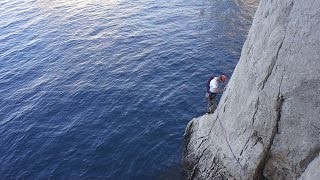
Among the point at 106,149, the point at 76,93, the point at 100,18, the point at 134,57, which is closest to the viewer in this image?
the point at 106,149

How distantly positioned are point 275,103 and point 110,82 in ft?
72.9

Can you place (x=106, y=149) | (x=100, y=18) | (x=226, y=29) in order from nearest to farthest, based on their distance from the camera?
1. (x=106, y=149)
2. (x=226, y=29)
3. (x=100, y=18)

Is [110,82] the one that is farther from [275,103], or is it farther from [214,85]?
[275,103]

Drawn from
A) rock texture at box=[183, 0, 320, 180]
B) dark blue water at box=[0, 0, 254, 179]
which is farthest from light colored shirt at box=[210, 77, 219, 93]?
dark blue water at box=[0, 0, 254, 179]

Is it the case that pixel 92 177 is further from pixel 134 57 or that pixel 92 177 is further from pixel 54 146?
pixel 134 57

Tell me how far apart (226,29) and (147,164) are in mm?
23920

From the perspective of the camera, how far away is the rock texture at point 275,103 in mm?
15000

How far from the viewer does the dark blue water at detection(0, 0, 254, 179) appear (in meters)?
26.9

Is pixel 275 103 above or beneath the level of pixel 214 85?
above

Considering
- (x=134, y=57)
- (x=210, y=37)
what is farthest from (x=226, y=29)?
(x=134, y=57)

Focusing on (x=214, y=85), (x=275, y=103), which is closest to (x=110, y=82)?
(x=214, y=85)

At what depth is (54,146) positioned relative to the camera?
1126 inches

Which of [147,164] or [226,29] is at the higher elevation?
[226,29]

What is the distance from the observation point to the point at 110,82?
118 ft
